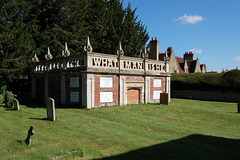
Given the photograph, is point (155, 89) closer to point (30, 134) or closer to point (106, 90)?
point (106, 90)

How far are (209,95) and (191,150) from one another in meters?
21.5

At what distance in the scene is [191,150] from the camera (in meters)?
6.51

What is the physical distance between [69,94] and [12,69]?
589cm

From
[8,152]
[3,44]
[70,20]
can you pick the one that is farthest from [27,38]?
[8,152]

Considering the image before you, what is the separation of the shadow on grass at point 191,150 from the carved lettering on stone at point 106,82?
7.04m

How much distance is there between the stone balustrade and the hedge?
10855 mm

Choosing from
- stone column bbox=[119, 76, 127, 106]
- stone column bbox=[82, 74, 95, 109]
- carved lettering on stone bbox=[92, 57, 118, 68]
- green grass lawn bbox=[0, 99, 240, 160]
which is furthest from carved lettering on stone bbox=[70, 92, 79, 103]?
stone column bbox=[119, 76, 127, 106]

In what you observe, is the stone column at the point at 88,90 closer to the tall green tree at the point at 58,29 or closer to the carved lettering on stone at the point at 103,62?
the carved lettering on stone at the point at 103,62

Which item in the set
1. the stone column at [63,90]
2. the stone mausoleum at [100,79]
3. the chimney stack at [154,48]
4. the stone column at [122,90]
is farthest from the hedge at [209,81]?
the stone column at [63,90]

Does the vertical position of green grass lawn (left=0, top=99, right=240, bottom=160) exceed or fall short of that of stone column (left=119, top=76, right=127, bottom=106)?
it falls short

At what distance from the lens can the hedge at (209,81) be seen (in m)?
23.8

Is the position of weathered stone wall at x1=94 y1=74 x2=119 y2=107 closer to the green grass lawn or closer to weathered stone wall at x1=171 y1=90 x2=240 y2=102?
the green grass lawn

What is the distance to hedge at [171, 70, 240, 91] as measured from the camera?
2377cm

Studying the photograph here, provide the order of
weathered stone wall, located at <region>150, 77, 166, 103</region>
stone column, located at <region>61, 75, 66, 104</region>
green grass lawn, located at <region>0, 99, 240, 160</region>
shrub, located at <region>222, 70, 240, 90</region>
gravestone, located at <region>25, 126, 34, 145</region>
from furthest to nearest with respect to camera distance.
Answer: shrub, located at <region>222, 70, 240, 90</region> < weathered stone wall, located at <region>150, 77, 166, 103</region> < stone column, located at <region>61, 75, 66, 104</region> < gravestone, located at <region>25, 126, 34, 145</region> < green grass lawn, located at <region>0, 99, 240, 160</region>
